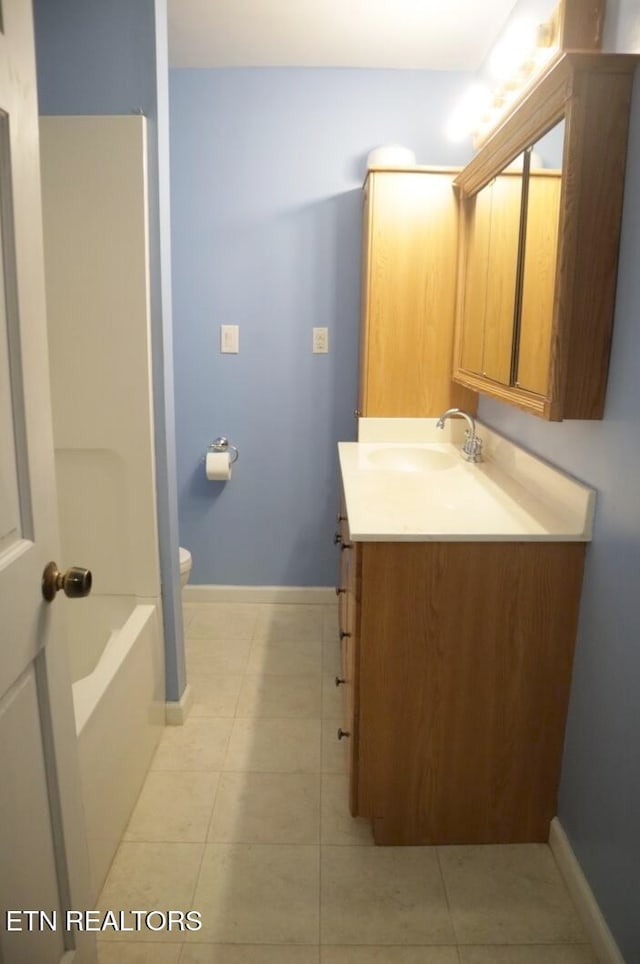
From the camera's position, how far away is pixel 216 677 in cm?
258

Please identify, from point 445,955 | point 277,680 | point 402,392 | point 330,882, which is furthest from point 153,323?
point 445,955

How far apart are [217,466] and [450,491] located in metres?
1.34

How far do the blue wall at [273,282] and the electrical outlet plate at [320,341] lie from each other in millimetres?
30

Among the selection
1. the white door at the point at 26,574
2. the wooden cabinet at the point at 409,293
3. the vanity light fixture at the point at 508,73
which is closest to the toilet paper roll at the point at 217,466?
the wooden cabinet at the point at 409,293

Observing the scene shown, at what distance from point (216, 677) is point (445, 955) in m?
1.36

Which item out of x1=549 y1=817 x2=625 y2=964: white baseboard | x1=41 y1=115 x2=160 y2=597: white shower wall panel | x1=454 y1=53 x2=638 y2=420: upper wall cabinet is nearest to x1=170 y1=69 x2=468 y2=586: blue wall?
x1=454 y1=53 x2=638 y2=420: upper wall cabinet

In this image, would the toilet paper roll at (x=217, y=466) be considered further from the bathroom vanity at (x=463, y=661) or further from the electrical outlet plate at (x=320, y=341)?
the bathroom vanity at (x=463, y=661)

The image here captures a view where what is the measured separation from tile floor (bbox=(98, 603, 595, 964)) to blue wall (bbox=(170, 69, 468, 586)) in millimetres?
1103

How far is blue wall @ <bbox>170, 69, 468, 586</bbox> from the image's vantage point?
2.79m

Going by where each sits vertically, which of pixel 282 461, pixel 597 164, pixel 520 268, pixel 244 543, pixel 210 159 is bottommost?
pixel 244 543

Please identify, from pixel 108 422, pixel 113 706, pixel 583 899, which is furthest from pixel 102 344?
pixel 583 899

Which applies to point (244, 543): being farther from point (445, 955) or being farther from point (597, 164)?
point (597, 164)

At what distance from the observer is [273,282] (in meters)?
2.94

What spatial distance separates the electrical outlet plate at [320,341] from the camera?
2.98m
